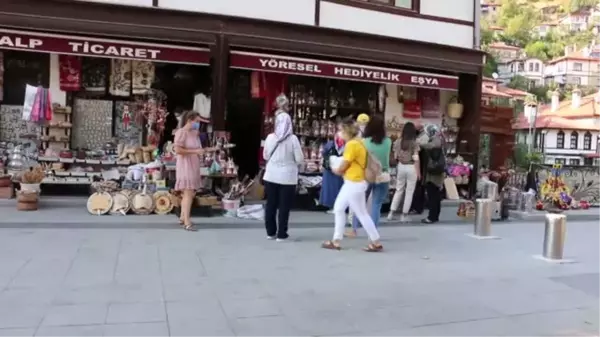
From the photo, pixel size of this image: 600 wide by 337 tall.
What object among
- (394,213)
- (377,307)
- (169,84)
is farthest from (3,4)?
(377,307)

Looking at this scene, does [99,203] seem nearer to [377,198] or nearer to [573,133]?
[377,198]

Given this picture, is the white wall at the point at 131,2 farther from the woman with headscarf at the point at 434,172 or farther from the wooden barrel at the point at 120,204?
the woman with headscarf at the point at 434,172

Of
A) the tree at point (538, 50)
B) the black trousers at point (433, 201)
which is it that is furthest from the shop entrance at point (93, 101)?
the tree at point (538, 50)

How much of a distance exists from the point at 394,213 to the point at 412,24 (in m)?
4.65

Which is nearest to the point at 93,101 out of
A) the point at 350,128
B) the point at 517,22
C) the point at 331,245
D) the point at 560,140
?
the point at 350,128

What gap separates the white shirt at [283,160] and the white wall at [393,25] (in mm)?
4954

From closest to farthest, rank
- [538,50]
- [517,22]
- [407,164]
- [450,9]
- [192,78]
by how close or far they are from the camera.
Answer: [407,164], [192,78], [450,9], [538,50], [517,22]

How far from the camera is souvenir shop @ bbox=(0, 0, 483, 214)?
11094 mm

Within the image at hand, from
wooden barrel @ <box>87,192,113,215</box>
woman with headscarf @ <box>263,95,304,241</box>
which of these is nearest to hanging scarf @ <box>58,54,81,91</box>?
wooden barrel @ <box>87,192,113,215</box>

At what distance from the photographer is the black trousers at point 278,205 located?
8.53 m

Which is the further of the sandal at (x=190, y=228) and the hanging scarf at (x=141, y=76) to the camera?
the hanging scarf at (x=141, y=76)

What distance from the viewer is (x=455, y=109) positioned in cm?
1511

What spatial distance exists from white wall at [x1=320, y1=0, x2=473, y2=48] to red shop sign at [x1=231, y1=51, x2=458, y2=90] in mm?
788

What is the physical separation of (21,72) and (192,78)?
318 centimetres
